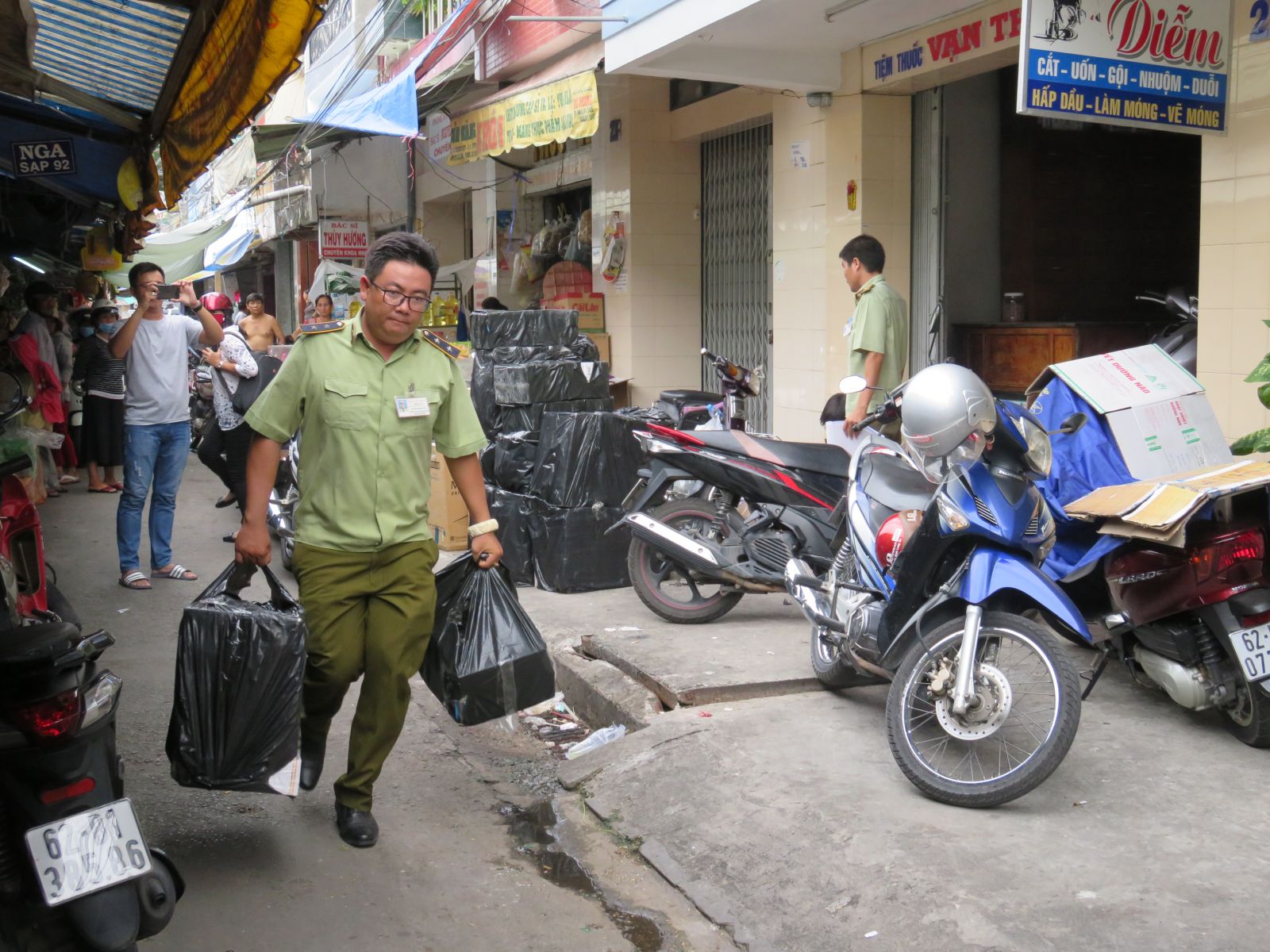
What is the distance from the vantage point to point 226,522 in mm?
10320

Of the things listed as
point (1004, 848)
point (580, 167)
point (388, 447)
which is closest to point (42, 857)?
point (388, 447)

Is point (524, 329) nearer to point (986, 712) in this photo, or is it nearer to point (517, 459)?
point (517, 459)

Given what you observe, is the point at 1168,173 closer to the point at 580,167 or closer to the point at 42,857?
the point at 580,167

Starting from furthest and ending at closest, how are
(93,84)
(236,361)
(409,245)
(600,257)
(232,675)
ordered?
(600,257) < (236,361) < (93,84) < (409,245) < (232,675)

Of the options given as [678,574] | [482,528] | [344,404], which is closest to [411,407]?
[344,404]

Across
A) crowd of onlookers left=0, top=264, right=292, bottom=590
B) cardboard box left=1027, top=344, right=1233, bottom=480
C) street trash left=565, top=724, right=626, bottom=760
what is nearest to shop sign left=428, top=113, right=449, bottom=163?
crowd of onlookers left=0, top=264, right=292, bottom=590

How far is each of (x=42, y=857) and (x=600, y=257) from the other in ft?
32.2

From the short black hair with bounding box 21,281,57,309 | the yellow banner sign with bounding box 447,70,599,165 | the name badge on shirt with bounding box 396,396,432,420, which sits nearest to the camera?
the name badge on shirt with bounding box 396,396,432,420

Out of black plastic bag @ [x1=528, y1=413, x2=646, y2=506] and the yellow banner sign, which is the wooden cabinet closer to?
black plastic bag @ [x1=528, y1=413, x2=646, y2=506]

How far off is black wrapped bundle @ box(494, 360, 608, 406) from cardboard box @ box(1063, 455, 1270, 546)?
3.63 meters

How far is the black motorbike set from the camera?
19.5ft

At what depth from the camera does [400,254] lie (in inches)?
146

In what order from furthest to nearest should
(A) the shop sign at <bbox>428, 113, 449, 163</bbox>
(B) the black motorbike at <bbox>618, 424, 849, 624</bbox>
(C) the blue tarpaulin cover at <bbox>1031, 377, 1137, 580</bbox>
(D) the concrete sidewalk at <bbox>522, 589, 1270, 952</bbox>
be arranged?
(A) the shop sign at <bbox>428, 113, 449, 163</bbox>, (B) the black motorbike at <bbox>618, 424, 849, 624</bbox>, (C) the blue tarpaulin cover at <bbox>1031, 377, 1137, 580</bbox>, (D) the concrete sidewalk at <bbox>522, 589, 1270, 952</bbox>

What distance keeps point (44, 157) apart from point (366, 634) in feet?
18.9
